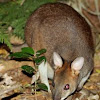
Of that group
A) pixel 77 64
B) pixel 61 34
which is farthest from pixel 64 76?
pixel 61 34

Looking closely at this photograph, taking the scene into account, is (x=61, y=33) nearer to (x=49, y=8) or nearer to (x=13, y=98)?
(x=49, y=8)

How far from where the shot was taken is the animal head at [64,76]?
5.91 metres

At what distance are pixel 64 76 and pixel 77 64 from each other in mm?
307

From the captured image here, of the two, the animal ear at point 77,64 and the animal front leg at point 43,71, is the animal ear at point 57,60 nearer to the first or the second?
the animal ear at point 77,64

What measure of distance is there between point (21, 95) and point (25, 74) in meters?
A: 0.88

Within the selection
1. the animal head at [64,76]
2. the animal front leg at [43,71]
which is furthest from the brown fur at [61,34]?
the animal head at [64,76]

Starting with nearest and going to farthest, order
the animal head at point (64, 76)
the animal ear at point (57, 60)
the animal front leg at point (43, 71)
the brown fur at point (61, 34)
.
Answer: the animal head at point (64, 76), the animal ear at point (57, 60), the brown fur at point (61, 34), the animal front leg at point (43, 71)

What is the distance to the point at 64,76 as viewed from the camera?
5.96m

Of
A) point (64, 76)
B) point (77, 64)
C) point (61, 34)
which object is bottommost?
point (64, 76)

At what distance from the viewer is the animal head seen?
5906mm

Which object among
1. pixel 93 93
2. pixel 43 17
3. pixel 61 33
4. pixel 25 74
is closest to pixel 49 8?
pixel 43 17

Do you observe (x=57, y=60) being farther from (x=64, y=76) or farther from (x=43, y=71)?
(x=43, y=71)

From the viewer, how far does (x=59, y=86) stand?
589 cm

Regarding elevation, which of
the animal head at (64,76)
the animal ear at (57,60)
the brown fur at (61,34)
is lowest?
the animal head at (64,76)
